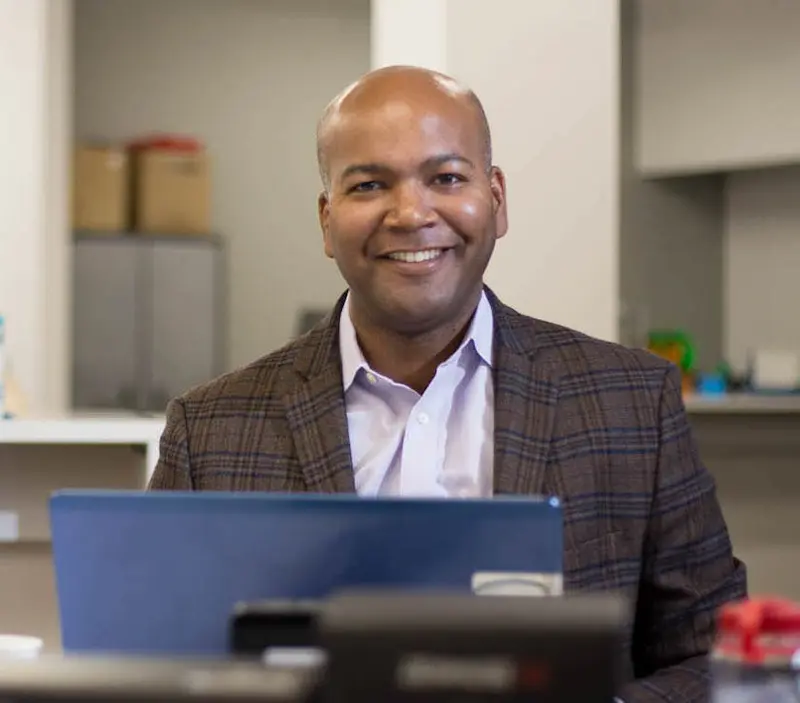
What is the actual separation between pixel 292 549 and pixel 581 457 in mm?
685

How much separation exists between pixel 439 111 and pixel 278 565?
0.76 metres

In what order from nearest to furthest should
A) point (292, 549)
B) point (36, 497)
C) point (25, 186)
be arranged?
1. point (292, 549)
2. point (36, 497)
3. point (25, 186)

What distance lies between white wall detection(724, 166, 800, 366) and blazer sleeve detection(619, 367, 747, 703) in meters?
4.61

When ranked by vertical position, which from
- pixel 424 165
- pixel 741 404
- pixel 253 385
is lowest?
pixel 741 404

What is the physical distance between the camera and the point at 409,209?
1595 millimetres

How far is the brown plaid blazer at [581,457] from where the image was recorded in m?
1.58

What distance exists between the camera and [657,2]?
238 inches

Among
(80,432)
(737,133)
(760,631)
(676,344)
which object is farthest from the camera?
(737,133)

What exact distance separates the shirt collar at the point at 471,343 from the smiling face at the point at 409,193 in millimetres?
64

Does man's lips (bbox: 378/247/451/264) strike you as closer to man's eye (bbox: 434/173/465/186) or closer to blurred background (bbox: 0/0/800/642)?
man's eye (bbox: 434/173/465/186)

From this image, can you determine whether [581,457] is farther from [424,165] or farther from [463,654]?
[463,654]

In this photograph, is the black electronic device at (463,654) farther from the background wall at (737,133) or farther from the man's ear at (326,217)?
the background wall at (737,133)

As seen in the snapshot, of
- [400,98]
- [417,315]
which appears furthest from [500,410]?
[400,98]

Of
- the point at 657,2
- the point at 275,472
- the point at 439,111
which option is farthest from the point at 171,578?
the point at 657,2
